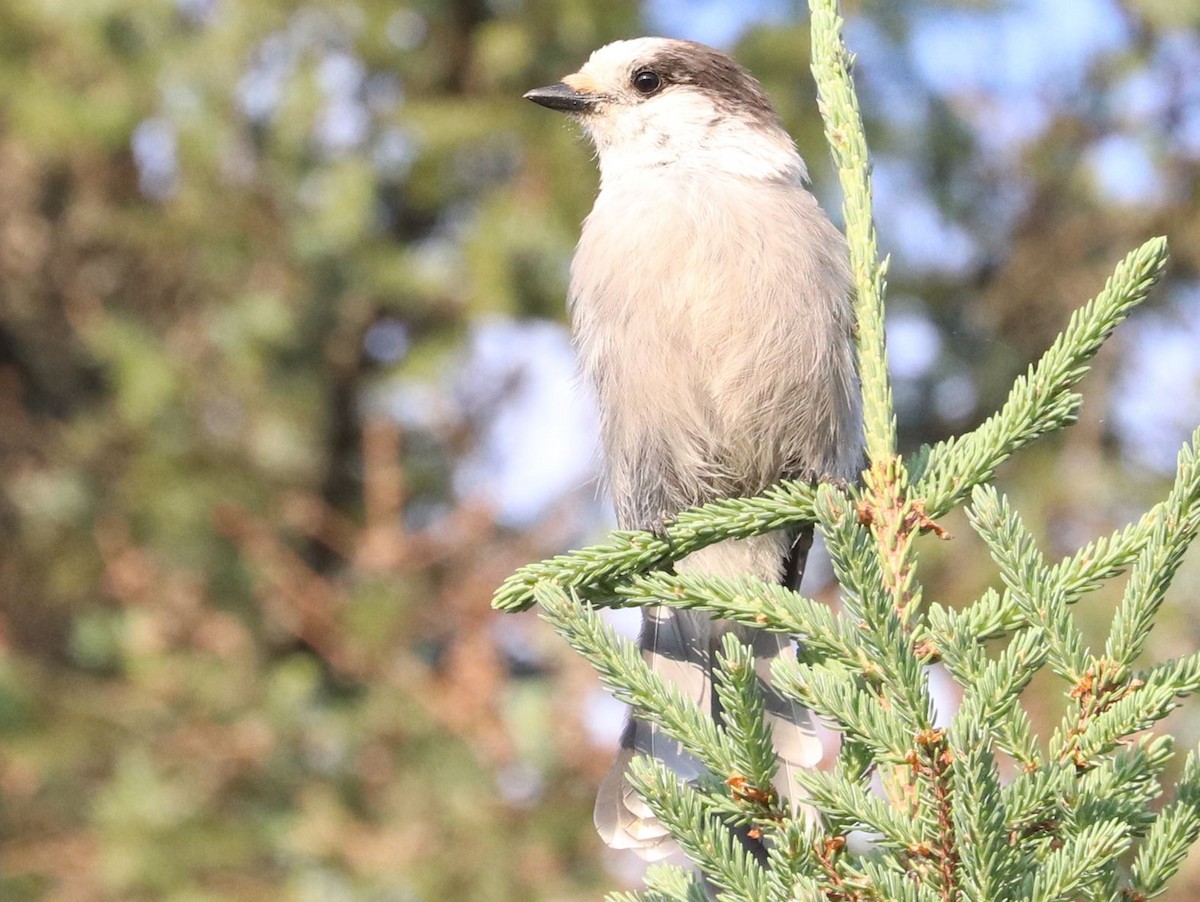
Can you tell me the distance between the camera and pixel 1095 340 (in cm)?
175

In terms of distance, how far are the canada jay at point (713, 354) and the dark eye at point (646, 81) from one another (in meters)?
0.25

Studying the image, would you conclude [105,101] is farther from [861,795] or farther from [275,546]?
[861,795]

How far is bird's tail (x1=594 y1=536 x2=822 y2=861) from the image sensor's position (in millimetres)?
2363

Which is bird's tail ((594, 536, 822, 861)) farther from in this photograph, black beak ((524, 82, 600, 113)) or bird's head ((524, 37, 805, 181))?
black beak ((524, 82, 600, 113))

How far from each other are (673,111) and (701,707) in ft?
5.54

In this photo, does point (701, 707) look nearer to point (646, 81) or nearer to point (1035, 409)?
point (1035, 409)

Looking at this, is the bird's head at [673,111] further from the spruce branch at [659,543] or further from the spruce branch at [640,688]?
the spruce branch at [640,688]

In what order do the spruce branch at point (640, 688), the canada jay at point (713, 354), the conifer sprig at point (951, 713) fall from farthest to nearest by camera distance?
1. the canada jay at point (713, 354)
2. the spruce branch at point (640, 688)
3. the conifer sprig at point (951, 713)

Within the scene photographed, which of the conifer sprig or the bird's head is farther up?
A: the bird's head

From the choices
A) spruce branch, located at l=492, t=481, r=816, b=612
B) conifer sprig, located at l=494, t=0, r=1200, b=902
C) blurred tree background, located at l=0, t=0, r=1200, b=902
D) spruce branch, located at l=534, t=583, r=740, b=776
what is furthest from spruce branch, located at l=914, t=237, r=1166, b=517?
blurred tree background, located at l=0, t=0, r=1200, b=902

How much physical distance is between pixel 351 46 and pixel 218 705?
2.93m

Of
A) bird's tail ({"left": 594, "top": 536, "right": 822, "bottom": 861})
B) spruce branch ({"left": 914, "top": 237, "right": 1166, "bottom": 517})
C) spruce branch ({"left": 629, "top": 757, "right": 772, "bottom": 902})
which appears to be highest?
spruce branch ({"left": 914, "top": 237, "right": 1166, "bottom": 517})

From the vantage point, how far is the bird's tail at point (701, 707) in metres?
A: 2.36

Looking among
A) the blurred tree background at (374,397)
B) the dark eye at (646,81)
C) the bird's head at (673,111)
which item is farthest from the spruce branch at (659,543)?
the blurred tree background at (374,397)
